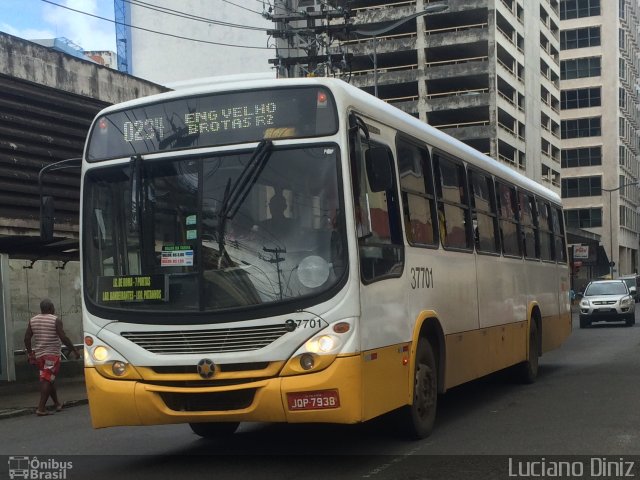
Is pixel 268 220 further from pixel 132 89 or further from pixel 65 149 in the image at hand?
pixel 132 89

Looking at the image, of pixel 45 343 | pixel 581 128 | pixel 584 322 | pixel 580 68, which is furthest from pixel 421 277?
pixel 580 68

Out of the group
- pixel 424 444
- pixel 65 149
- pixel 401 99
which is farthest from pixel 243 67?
pixel 424 444

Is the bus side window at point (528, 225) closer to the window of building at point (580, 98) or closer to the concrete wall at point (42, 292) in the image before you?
the concrete wall at point (42, 292)

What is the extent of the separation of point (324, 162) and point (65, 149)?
13.7 m

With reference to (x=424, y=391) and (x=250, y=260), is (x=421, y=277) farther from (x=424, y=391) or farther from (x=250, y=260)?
(x=250, y=260)

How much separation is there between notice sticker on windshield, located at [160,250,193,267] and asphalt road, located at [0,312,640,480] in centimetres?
174

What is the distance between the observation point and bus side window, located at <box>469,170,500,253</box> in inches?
440

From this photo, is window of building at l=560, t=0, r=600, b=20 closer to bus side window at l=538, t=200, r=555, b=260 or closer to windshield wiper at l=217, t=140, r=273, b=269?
bus side window at l=538, t=200, r=555, b=260

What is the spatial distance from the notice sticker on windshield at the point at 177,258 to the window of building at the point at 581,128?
296 ft

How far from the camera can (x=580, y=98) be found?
306 feet

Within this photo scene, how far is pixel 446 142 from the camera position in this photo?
10.5m

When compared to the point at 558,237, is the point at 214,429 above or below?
below

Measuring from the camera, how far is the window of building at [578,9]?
92.2m

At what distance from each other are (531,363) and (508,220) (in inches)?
100
